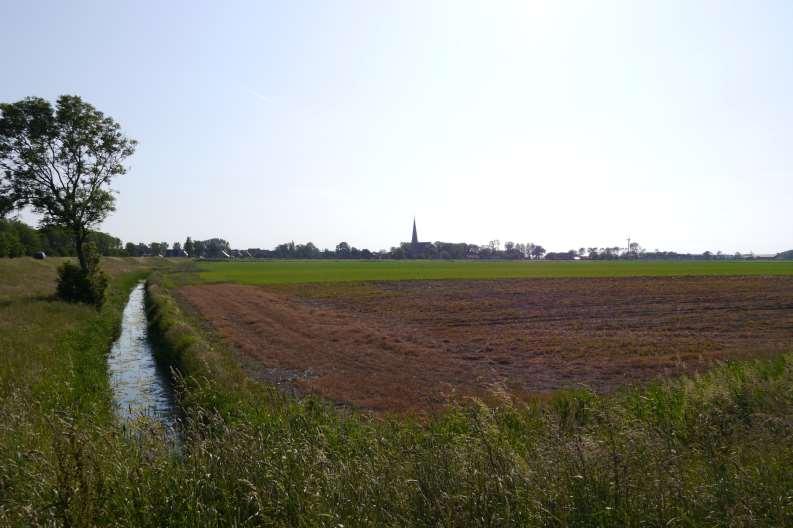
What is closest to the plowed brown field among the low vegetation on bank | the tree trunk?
the low vegetation on bank

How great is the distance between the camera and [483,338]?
950 inches

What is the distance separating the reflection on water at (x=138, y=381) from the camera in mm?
12719

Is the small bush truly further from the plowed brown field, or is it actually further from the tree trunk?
the plowed brown field

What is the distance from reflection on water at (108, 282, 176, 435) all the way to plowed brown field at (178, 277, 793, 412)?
311cm

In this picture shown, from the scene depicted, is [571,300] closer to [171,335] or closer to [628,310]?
[628,310]

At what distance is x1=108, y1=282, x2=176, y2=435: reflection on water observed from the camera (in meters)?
12.7

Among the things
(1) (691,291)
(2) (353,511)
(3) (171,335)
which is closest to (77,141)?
(3) (171,335)

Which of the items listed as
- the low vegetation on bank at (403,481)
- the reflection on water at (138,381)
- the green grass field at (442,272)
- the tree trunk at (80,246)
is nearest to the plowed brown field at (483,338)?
the low vegetation on bank at (403,481)

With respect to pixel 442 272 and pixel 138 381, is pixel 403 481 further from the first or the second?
pixel 442 272

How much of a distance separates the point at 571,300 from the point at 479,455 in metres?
37.8

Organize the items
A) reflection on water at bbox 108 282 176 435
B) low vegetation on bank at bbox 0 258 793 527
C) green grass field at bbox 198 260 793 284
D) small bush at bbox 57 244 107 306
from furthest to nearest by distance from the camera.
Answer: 1. green grass field at bbox 198 260 793 284
2. small bush at bbox 57 244 107 306
3. reflection on water at bbox 108 282 176 435
4. low vegetation on bank at bbox 0 258 793 527

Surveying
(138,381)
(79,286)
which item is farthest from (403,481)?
(79,286)

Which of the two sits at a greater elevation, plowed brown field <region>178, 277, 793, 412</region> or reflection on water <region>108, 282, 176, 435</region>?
plowed brown field <region>178, 277, 793, 412</region>

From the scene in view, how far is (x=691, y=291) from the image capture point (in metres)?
46.5
